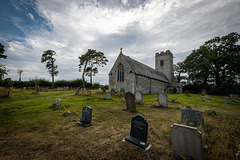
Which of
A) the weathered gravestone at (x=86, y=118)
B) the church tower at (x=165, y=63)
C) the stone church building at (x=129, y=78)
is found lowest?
the weathered gravestone at (x=86, y=118)

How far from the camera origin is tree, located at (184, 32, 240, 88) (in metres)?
23.7

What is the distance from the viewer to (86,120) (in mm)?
4480

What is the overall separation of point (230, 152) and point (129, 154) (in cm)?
246

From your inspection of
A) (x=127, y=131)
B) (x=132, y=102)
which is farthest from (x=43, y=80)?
(x=127, y=131)

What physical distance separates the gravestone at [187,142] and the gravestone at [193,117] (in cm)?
217

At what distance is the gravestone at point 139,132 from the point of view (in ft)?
9.82

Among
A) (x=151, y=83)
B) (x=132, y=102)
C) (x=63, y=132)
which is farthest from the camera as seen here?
(x=151, y=83)

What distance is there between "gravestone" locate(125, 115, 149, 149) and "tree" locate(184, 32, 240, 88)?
3132 centimetres

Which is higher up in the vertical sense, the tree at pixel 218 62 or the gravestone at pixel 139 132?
the tree at pixel 218 62

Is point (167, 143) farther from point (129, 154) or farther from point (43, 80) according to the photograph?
point (43, 80)

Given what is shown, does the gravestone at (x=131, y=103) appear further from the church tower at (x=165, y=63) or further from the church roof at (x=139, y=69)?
the church tower at (x=165, y=63)

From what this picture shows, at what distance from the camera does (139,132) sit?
10.4 feet

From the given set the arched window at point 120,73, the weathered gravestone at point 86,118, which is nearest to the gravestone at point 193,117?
the weathered gravestone at point 86,118

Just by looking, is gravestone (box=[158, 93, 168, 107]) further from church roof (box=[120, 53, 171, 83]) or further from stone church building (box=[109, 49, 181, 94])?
church roof (box=[120, 53, 171, 83])
